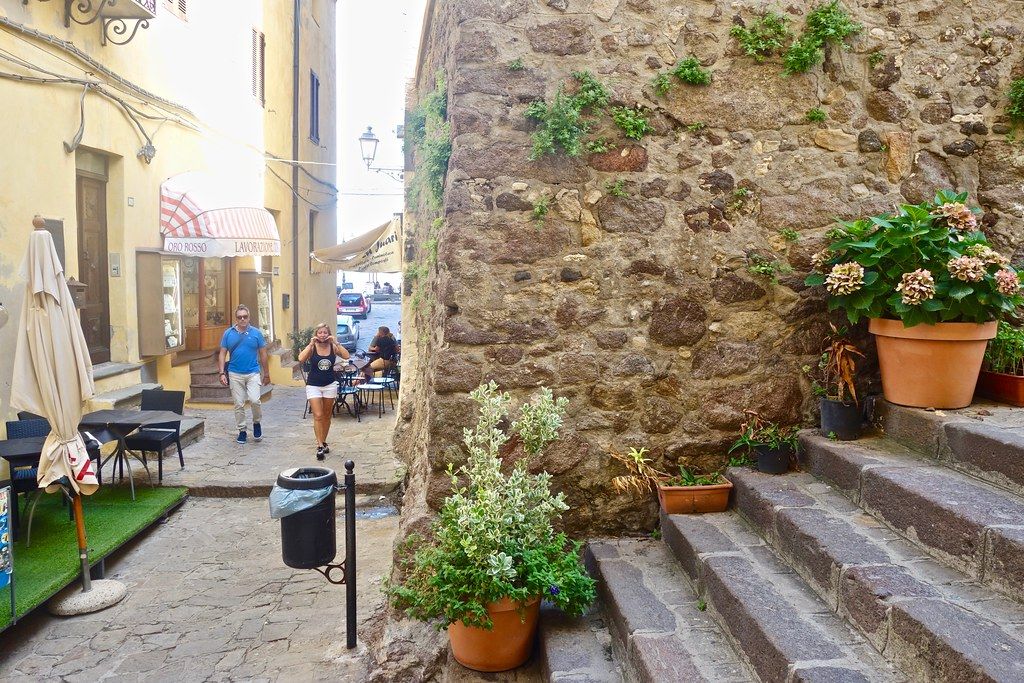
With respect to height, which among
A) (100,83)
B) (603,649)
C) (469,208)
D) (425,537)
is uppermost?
(100,83)

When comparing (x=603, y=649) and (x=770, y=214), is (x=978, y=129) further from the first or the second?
(x=603, y=649)

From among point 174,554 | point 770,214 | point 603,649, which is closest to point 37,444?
point 174,554

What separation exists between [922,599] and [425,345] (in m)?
3.50

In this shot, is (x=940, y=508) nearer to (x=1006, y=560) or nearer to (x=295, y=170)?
(x=1006, y=560)

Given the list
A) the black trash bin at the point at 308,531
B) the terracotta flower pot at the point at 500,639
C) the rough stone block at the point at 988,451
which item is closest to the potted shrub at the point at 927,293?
the rough stone block at the point at 988,451

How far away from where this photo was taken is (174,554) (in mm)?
5578

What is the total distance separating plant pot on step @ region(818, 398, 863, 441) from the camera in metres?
3.50

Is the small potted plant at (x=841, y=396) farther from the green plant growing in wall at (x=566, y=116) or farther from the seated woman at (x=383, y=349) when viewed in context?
the seated woman at (x=383, y=349)

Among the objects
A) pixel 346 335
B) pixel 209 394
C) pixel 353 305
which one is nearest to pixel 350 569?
pixel 209 394

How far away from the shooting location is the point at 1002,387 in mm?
3402

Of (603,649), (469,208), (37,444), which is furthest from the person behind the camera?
(37,444)

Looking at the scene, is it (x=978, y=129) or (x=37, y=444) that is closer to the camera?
(x=978, y=129)

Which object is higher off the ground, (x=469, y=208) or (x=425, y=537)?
(x=469, y=208)

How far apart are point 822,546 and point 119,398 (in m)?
7.62
